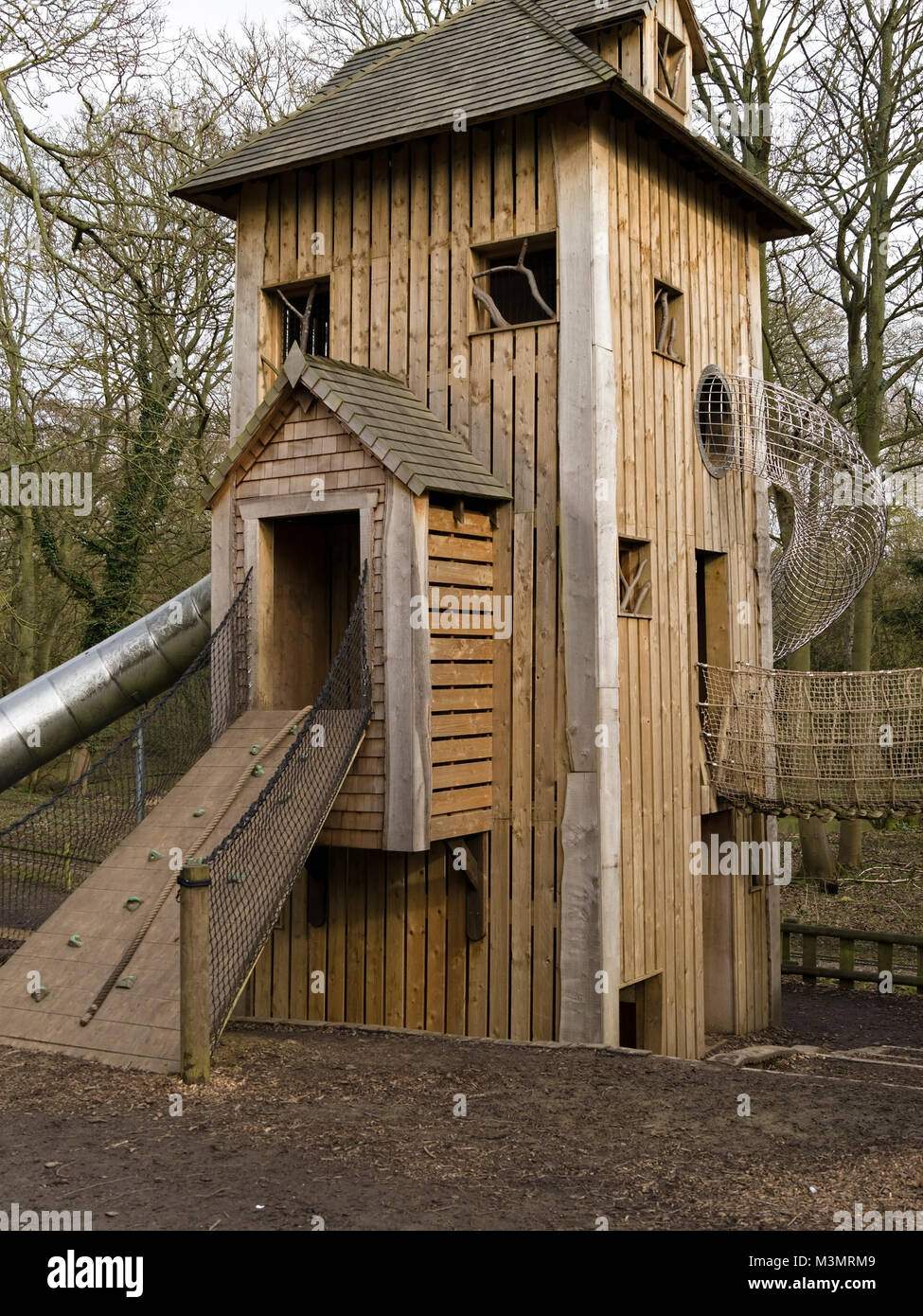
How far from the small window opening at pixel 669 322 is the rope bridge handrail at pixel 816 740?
3.04m

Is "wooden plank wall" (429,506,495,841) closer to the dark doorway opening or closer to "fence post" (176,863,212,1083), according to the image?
the dark doorway opening

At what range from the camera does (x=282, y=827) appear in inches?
354

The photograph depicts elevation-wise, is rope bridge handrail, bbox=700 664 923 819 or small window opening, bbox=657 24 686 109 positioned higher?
small window opening, bbox=657 24 686 109

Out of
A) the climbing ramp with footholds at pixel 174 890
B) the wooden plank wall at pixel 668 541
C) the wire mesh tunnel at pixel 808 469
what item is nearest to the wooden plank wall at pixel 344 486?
the climbing ramp with footholds at pixel 174 890

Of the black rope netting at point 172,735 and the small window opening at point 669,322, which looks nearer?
the black rope netting at point 172,735

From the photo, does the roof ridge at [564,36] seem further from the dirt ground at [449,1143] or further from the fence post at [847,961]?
the fence post at [847,961]

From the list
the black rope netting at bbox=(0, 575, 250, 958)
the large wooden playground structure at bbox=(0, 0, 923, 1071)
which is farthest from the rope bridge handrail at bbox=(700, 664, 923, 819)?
the black rope netting at bbox=(0, 575, 250, 958)

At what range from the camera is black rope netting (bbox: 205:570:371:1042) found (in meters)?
8.15

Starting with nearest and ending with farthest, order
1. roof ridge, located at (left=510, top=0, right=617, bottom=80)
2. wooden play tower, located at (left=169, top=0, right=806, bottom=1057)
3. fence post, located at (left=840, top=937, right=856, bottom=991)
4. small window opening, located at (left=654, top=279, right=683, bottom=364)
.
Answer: wooden play tower, located at (left=169, top=0, right=806, bottom=1057)
roof ridge, located at (left=510, top=0, right=617, bottom=80)
small window opening, located at (left=654, top=279, right=683, bottom=364)
fence post, located at (left=840, top=937, right=856, bottom=991)

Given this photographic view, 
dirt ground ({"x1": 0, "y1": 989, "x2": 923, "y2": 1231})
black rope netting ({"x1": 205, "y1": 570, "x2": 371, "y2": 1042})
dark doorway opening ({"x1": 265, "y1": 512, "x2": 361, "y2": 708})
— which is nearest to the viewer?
dirt ground ({"x1": 0, "y1": 989, "x2": 923, "y2": 1231})

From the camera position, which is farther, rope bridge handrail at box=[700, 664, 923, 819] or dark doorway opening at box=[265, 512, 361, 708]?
dark doorway opening at box=[265, 512, 361, 708]

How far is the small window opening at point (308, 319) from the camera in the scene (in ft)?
41.1

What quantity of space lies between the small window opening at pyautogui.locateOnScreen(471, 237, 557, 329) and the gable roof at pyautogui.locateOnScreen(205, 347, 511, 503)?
1140 millimetres

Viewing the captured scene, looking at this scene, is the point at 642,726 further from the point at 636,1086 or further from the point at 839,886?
the point at 839,886
